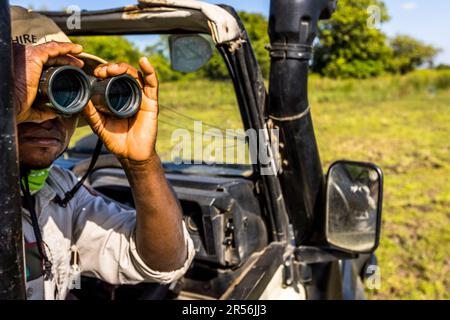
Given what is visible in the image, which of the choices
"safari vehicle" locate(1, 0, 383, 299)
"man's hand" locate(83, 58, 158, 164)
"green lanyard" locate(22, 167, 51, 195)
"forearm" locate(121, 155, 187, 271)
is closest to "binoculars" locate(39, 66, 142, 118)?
"man's hand" locate(83, 58, 158, 164)

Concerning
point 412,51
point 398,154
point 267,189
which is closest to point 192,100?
point 267,189

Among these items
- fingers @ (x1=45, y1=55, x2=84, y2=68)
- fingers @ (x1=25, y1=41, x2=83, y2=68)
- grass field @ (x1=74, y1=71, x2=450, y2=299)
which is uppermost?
fingers @ (x1=25, y1=41, x2=83, y2=68)

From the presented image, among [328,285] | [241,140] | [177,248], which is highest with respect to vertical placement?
[241,140]

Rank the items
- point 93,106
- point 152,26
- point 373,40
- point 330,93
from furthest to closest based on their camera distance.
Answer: point 373,40 < point 330,93 < point 152,26 < point 93,106

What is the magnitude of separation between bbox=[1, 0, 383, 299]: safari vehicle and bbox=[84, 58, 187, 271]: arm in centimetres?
35

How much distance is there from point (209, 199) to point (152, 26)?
A: 648 mm

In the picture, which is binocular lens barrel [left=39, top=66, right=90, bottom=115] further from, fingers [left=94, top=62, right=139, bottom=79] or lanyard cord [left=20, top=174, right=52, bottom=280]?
lanyard cord [left=20, top=174, right=52, bottom=280]

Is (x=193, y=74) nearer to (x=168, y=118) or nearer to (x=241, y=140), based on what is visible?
(x=168, y=118)

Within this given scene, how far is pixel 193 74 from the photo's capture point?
2.11 metres

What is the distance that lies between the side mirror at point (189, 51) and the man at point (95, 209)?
62cm

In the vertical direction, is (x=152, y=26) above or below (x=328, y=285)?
above

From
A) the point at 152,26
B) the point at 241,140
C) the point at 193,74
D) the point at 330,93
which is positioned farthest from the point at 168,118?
the point at 330,93

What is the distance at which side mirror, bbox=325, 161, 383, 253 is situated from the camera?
72.9 inches

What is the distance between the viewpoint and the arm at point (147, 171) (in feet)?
3.59
